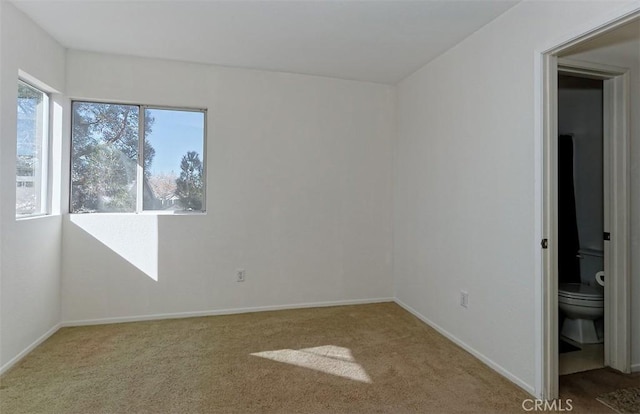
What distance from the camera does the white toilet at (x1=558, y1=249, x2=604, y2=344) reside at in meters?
2.51

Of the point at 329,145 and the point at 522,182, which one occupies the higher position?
the point at 329,145

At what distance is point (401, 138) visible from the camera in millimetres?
3652

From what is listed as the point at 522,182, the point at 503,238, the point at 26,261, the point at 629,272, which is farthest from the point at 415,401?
the point at 26,261

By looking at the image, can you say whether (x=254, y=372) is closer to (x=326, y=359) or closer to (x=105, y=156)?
(x=326, y=359)

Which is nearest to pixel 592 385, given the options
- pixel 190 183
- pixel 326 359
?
pixel 326 359

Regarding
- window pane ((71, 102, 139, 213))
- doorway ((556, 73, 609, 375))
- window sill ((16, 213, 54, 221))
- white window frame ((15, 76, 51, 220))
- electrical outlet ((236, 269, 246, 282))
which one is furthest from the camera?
electrical outlet ((236, 269, 246, 282))

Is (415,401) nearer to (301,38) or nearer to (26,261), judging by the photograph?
(301,38)

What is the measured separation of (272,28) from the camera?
252 centimetres

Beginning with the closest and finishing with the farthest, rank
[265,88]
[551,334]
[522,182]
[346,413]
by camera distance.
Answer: [346,413], [551,334], [522,182], [265,88]

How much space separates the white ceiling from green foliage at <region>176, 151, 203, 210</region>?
0.97 metres

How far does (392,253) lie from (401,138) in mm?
1328

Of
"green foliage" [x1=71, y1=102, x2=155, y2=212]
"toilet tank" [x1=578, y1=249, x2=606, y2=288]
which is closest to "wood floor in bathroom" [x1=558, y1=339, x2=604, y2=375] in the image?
"toilet tank" [x1=578, y1=249, x2=606, y2=288]

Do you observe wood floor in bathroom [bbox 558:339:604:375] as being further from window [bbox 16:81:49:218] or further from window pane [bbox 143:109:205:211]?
window [bbox 16:81:49:218]

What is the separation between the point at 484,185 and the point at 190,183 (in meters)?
2.71
